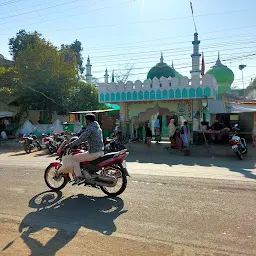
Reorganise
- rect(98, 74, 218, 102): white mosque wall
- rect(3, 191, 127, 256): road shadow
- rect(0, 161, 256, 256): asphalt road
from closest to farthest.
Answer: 1. rect(0, 161, 256, 256): asphalt road
2. rect(3, 191, 127, 256): road shadow
3. rect(98, 74, 218, 102): white mosque wall

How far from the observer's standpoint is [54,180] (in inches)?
278

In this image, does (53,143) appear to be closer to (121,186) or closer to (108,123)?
(108,123)

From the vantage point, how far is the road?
13.0 feet

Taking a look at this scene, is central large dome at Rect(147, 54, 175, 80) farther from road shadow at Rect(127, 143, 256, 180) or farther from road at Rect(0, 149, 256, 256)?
road at Rect(0, 149, 256, 256)

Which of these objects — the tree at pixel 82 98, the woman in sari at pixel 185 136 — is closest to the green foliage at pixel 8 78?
the tree at pixel 82 98

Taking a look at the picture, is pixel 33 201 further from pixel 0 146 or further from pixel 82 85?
pixel 82 85

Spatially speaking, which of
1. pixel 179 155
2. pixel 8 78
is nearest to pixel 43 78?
pixel 8 78

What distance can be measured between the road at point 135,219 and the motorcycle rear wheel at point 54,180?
16cm

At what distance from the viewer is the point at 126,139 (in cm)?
1912

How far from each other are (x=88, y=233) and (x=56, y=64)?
946 inches

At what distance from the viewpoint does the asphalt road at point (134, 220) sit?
3.97 metres

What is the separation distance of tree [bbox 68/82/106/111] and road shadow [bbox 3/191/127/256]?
21264 mm

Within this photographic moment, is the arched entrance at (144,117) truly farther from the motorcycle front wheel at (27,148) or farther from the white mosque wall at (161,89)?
the motorcycle front wheel at (27,148)

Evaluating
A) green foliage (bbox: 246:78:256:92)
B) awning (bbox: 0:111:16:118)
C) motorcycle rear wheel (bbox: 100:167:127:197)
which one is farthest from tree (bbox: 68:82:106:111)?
green foliage (bbox: 246:78:256:92)
